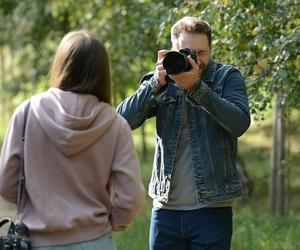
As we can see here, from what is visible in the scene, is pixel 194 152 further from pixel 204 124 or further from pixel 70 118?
pixel 70 118

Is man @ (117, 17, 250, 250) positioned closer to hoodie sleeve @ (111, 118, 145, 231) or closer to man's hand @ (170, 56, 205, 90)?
man's hand @ (170, 56, 205, 90)

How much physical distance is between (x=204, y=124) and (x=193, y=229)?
A: 53 cm

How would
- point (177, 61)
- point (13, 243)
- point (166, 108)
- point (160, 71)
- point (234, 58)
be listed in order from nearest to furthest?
point (13, 243) → point (177, 61) → point (160, 71) → point (166, 108) → point (234, 58)

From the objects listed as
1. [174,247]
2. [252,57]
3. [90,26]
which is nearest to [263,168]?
[90,26]

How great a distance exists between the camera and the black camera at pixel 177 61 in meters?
4.08

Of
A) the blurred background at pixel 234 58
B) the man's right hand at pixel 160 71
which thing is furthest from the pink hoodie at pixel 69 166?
the blurred background at pixel 234 58

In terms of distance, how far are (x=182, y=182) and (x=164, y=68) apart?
0.59 meters

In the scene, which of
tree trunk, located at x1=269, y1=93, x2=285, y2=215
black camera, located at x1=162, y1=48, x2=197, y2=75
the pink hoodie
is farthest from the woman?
tree trunk, located at x1=269, y1=93, x2=285, y2=215

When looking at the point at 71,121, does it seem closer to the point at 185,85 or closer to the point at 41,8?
the point at 185,85

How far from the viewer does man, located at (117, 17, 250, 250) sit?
428cm

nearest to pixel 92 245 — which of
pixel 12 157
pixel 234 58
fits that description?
pixel 12 157

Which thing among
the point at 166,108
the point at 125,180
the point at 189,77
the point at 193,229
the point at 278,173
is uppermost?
the point at 189,77

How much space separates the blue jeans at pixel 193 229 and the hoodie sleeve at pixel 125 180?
725 mm

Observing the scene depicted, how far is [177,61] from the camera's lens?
4.10 meters
